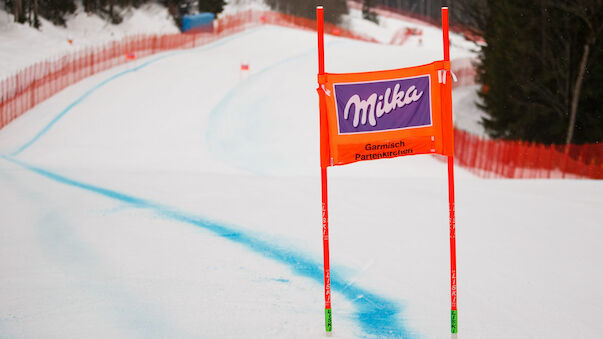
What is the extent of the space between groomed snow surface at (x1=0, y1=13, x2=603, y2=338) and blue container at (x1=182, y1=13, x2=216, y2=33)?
32161 millimetres

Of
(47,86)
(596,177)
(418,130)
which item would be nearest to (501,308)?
(418,130)

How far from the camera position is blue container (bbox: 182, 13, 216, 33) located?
161ft

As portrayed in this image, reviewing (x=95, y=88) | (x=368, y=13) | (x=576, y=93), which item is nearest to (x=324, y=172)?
(x=576, y=93)

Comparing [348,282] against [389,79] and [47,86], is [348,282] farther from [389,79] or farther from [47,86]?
[47,86]

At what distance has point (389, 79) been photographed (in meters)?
4.54

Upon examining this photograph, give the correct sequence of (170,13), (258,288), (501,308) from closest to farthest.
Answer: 1. (501,308)
2. (258,288)
3. (170,13)

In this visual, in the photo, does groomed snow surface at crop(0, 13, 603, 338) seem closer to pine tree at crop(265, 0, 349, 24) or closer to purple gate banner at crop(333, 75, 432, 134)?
purple gate banner at crop(333, 75, 432, 134)

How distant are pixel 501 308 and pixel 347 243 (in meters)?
2.80

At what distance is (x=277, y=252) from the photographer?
7535 millimetres

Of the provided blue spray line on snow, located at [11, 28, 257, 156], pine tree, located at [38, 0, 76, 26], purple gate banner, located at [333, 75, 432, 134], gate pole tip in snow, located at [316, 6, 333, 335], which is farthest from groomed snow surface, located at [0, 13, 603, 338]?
pine tree, located at [38, 0, 76, 26]

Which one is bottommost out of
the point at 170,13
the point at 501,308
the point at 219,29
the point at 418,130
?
the point at 501,308

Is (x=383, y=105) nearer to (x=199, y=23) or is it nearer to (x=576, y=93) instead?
(x=576, y=93)

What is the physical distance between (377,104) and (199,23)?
4730cm

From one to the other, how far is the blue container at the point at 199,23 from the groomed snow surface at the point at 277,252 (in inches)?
1266
